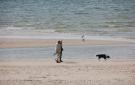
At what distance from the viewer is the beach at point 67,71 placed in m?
13.4

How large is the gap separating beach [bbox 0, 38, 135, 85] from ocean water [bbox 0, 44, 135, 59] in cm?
77

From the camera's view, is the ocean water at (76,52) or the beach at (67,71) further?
the ocean water at (76,52)

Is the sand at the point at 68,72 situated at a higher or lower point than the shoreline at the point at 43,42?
higher

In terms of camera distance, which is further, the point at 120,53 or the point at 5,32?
the point at 5,32

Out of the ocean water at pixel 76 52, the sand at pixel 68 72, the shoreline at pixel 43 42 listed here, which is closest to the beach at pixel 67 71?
the sand at pixel 68 72

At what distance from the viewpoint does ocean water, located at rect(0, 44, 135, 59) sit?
20.2 m

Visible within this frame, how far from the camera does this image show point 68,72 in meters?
15.1

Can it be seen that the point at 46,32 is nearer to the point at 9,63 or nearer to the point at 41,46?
the point at 41,46

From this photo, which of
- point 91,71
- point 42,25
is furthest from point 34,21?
point 91,71

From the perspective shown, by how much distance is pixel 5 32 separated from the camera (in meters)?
32.9

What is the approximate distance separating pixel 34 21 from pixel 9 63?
2406 cm

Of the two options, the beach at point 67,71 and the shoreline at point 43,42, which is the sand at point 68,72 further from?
the shoreline at point 43,42

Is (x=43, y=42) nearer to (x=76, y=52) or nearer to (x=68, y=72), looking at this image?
(x=76, y=52)

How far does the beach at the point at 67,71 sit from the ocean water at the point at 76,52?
769mm
